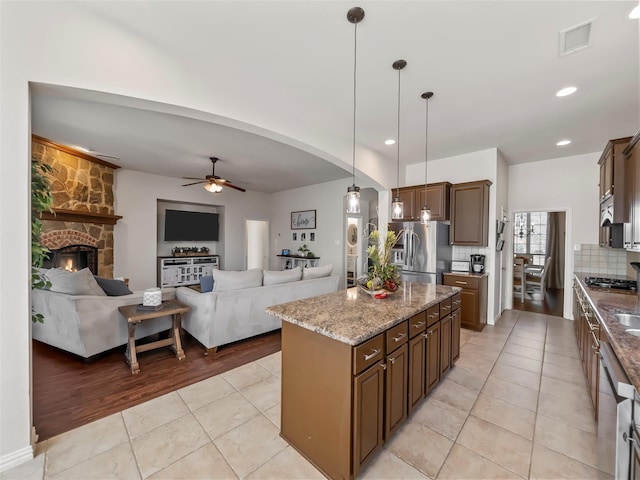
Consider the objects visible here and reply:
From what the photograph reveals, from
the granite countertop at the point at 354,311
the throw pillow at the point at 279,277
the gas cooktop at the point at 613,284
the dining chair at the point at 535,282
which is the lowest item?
the dining chair at the point at 535,282

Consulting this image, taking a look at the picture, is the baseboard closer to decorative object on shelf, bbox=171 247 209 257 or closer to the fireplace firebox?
the fireplace firebox

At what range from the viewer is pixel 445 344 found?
2557 mm

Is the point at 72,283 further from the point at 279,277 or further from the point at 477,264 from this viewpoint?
the point at 477,264

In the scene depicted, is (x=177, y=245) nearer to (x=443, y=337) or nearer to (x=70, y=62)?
(x=70, y=62)

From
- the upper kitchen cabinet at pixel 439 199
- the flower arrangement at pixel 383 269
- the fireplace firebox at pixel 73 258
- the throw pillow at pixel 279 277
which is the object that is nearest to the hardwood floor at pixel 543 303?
the upper kitchen cabinet at pixel 439 199

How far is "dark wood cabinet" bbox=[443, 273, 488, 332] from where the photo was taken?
13.0 feet

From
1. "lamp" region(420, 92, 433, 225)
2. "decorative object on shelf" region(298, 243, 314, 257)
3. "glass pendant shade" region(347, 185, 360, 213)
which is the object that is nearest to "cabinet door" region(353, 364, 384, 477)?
"glass pendant shade" region(347, 185, 360, 213)

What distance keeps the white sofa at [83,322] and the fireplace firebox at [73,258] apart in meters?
1.97

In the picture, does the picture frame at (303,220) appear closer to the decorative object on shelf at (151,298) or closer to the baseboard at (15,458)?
the decorative object on shelf at (151,298)

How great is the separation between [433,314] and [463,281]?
223 centimetres

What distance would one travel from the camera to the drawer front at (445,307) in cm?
241

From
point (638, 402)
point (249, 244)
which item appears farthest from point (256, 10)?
point (249, 244)

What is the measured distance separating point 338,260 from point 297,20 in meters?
5.34

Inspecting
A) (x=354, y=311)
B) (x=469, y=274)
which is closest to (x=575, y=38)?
(x=354, y=311)
